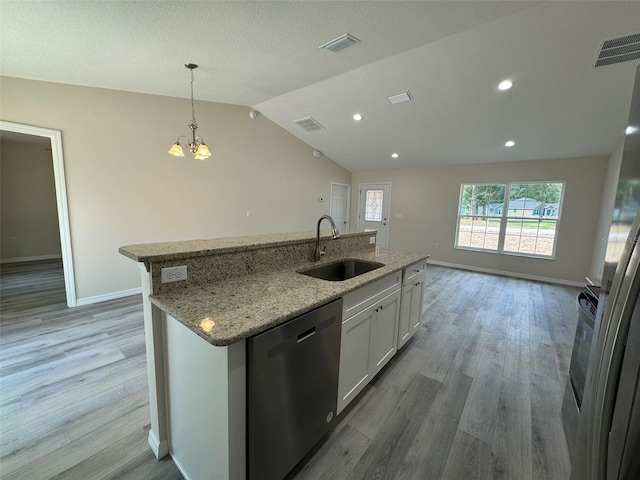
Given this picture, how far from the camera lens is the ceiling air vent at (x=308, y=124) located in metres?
5.00

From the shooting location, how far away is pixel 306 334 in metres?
1.23

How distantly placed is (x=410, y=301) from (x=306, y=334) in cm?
153

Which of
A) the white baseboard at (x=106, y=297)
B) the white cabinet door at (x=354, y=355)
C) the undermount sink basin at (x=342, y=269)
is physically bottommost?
the white baseboard at (x=106, y=297)

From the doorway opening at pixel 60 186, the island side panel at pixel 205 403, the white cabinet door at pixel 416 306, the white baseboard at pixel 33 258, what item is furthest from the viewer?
the white baseboard at pixel 33 258

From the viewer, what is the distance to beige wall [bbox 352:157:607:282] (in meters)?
4.71

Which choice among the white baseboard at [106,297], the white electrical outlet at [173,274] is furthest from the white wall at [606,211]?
the white baseboard at [106,297]

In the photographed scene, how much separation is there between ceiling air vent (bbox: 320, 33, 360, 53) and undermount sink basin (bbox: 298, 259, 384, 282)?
6.53ft

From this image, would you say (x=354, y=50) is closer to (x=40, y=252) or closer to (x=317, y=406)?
(x=317, y=406)

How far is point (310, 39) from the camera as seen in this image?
7.72ft

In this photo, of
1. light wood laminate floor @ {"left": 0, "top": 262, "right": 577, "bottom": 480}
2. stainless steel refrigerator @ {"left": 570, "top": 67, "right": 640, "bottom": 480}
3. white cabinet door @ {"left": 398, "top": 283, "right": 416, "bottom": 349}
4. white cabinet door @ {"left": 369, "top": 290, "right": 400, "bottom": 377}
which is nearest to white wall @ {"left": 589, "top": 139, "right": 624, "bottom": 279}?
light wood laminate floor @ {"left": 0, "top": 262, "right": 577, "bottom": 480}

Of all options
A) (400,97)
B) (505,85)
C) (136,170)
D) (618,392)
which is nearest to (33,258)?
(136,170)

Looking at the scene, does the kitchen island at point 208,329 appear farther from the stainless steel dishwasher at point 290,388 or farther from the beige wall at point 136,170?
the beige wall at point 136,170

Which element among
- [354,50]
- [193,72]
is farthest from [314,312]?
[193,72]

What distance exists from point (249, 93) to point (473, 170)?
16.0ft
